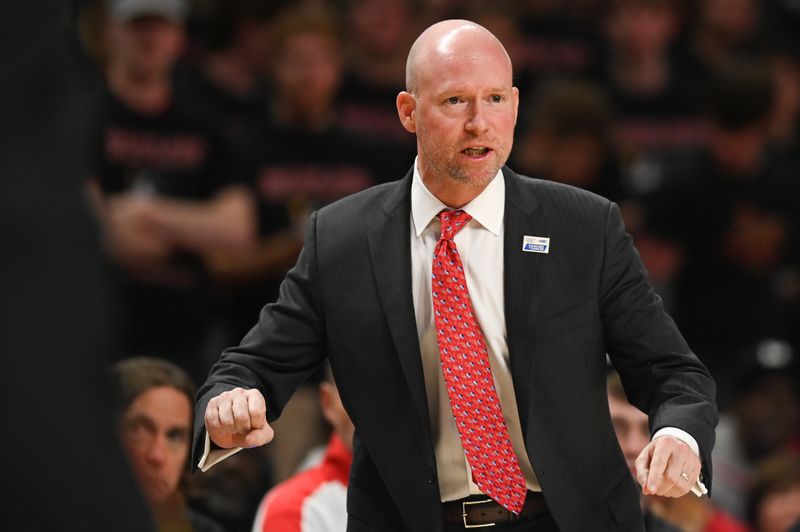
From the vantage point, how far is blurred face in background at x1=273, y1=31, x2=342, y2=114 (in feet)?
23.3

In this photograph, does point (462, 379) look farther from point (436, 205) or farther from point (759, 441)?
point (759, 441)

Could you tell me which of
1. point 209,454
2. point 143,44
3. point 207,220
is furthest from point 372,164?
point 209,454

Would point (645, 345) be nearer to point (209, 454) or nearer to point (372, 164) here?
point (209, 454)

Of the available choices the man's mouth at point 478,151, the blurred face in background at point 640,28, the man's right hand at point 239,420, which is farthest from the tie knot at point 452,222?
the blurred face in background at point 640,28

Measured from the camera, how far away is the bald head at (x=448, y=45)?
361 centimetres

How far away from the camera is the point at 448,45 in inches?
142

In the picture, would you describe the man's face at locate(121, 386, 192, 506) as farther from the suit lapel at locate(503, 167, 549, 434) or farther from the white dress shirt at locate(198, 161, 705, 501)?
the suit lapel at locate(503, 167, 549, 434)

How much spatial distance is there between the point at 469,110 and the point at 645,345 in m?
0.67

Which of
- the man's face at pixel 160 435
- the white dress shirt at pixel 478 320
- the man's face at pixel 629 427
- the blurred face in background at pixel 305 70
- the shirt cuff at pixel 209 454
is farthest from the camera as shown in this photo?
the blurred face in background at pixel 305 70

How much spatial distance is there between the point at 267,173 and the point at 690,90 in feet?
9.00

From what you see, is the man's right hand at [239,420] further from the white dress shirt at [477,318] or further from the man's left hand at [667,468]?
the man's left hand at [667,468]

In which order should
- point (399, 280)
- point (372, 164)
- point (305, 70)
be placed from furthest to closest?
point (372, 164)
point (305, 70)
point (399, 280)

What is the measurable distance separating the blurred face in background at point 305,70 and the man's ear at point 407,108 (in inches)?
132

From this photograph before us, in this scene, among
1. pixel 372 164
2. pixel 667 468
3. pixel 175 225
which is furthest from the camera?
pixel 372 164
